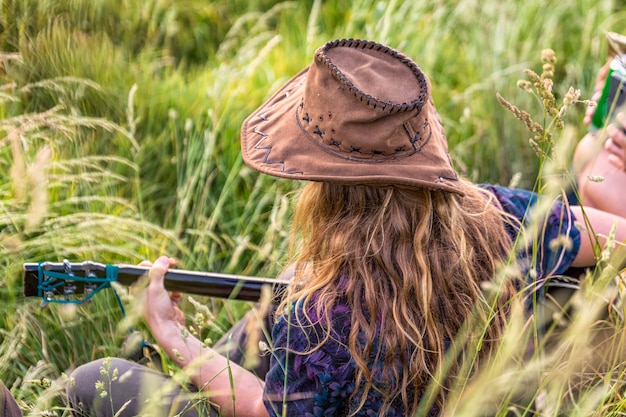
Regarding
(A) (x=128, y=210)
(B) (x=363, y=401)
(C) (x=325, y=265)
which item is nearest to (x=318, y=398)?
(B) (x=363, y=401)

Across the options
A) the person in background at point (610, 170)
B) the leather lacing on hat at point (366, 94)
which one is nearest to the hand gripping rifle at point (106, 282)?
the leather lacing on hat at point (366, 94)

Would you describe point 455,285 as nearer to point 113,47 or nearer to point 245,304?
point 245,304

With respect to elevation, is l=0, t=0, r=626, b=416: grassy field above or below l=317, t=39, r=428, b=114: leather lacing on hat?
below

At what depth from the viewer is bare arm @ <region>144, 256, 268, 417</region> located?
1.69m

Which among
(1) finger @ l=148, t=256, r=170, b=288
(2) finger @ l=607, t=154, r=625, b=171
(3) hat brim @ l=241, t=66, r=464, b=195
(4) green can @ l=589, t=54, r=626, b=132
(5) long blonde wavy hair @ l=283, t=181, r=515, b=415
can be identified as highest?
(4) green can @ l=589, t=54, r=626, b=132

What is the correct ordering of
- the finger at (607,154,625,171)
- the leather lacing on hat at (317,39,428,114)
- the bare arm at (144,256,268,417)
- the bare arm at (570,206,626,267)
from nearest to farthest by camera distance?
the leather lacing on hat at (317,39,428,114), the bare arm at (144,256,268,417), the bare arm at (570,206,626,267), the finger at (607,154,625,171)

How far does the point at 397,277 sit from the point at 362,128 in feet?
1.05

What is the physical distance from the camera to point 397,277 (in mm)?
1537

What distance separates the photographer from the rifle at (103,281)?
73.0 inches

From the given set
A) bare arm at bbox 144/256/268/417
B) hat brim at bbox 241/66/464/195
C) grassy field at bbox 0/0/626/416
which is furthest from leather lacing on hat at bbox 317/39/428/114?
bare arm at bbox 144/256/268/417

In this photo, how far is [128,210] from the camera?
2.49 metres

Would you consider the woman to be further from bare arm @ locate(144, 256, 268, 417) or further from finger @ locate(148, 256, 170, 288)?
finger @ locate(148, 256, 170, 288)

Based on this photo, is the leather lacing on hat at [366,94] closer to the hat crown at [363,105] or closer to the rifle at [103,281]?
the hat crown at [363,105]

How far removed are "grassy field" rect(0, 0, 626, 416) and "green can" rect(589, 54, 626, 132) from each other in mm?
242
